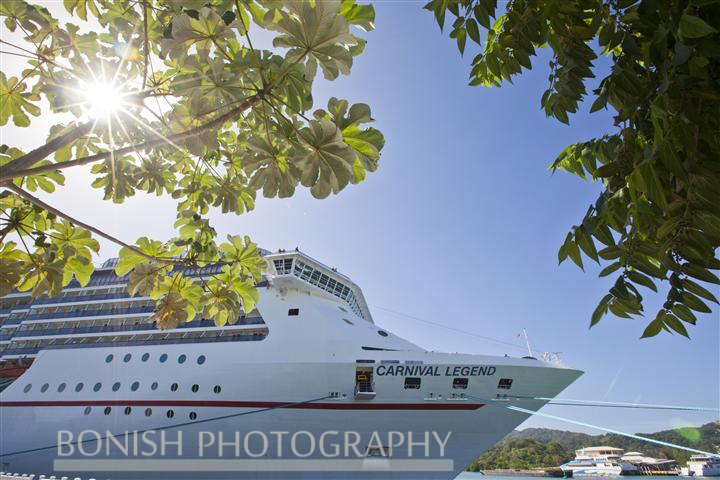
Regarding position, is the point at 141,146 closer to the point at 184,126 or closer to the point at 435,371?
the point at 184,126

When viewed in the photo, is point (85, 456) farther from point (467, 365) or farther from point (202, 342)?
point (467, 365)

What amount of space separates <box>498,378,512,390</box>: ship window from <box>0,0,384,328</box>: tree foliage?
11.4 metres

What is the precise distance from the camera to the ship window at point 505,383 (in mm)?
11678

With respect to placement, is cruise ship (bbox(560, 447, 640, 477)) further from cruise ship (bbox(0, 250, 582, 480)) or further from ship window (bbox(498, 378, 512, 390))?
ship window (bbox(498, 378, 512, 390))

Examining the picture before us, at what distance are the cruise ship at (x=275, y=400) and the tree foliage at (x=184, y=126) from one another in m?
6.81

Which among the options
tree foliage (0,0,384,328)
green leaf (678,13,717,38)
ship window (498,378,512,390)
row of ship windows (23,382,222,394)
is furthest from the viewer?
row of ship windows (23,382,222,394)

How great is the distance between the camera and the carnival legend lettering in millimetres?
11445

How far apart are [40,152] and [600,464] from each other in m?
51.0

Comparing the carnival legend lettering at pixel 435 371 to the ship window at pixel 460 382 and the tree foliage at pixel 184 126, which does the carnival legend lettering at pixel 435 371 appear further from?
the tree foliage at pixel 184 126

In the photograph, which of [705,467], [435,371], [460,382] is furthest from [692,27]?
[705,467]

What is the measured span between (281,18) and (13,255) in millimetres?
2115

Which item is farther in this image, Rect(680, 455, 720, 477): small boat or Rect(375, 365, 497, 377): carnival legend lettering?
Rect(680, 455, 720, 477): small boat

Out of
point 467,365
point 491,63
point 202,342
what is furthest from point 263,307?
point 491,63

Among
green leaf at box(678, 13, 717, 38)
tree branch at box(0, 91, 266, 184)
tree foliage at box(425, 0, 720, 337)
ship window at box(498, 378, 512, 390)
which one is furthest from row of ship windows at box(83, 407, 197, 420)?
green leaf at box(678, 13, 717, 38)
